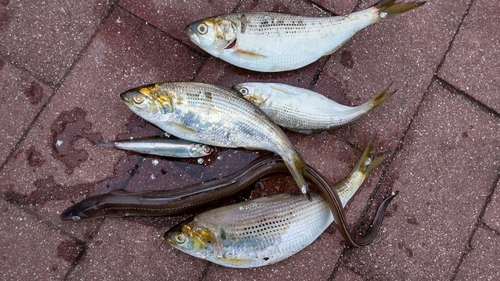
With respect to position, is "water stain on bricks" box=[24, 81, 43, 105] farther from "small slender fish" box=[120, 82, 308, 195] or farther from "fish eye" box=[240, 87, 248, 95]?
"fish eye" box=[240, 87, 248, 95]

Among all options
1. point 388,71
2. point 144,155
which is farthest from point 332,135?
point 144,155

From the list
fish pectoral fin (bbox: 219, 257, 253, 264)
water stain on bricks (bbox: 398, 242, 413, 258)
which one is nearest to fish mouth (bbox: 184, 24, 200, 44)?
fish pectoral fin (bbox: 219, 257, 253, 264)

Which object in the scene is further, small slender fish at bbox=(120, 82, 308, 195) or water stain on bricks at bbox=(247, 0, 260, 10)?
water stain on bricks at bbox=(247, 0, 260, 10)

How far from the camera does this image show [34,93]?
3.99m

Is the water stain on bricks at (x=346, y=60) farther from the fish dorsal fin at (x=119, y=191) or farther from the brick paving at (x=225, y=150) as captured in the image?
the fish dorsal fin at (x=119, y=191)

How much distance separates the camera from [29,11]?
4.07 metres

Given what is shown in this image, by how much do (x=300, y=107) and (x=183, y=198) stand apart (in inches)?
49.4

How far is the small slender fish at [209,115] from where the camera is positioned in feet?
11.9

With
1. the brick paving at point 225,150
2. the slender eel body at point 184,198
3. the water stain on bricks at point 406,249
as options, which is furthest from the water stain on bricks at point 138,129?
the water stain on bricks at point 406,249

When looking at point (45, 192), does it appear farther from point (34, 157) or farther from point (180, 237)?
point (180, 237)

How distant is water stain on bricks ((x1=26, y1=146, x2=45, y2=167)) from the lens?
3906 mm

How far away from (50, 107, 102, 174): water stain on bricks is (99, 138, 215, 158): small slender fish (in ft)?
1.02

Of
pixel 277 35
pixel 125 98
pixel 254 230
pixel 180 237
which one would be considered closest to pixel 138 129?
pixel 125 98

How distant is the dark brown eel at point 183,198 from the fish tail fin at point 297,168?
83mm
